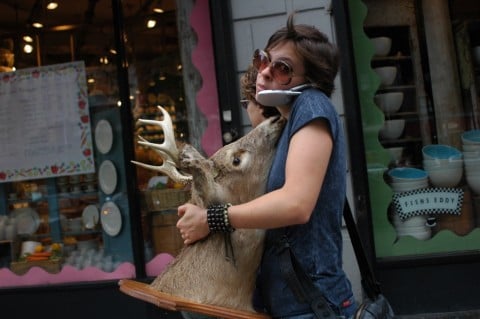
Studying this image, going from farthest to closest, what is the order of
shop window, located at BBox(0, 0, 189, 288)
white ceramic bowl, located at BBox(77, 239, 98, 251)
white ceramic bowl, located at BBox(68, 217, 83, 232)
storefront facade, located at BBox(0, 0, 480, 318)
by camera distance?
white ceramic bowl, located at BBox(68, 217, 83, 232) < white ceramic bowl, located at BBox(77, 239, 98, 251) < shop window, located at BBox(0, 0, 189, 288) < storefront facade, located at BBox(0, 0, 480, 318)

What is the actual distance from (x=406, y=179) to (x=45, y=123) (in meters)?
3.59

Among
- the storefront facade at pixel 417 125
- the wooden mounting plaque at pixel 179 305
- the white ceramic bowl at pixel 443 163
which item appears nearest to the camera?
the wooden mounting plaque at pixel 179 305

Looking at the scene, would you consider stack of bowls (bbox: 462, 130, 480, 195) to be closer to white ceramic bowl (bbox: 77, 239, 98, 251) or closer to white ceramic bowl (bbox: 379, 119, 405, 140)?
white ceramic bowl (bbox: 379, 119, 405, 140)

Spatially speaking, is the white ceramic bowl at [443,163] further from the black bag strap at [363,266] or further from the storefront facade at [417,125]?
the black bag strap at [363,266]

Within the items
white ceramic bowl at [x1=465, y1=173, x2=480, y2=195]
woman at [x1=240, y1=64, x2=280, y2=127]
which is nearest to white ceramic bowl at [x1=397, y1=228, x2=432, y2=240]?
white ceramic bowl at [x1=465, y1=173, x2=480, y2=195]

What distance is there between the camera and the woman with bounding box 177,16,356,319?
5.21ft

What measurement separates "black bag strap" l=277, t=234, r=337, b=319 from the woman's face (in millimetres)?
474

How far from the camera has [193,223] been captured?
1.66 meters

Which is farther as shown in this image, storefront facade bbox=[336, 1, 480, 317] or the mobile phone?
storefront facade bbox=[336, 1, 480, 317]

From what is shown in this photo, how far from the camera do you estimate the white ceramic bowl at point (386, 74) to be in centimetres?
537

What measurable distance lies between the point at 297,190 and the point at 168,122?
56 cm

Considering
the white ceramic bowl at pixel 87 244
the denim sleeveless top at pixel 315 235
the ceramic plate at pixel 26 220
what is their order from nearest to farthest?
the denim sleeveless top at pixel 315 235 → the white ceramic bowl at pixel 87 244 → the ceramic plate at pixel 26 220

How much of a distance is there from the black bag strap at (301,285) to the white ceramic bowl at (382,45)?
4.02 metres

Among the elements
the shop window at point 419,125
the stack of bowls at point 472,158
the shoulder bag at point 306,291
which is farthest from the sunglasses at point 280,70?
the stack of bowls at point 472,158
